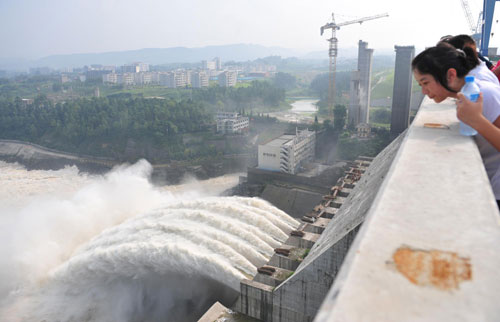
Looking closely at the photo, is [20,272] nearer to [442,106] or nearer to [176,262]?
[176,262]

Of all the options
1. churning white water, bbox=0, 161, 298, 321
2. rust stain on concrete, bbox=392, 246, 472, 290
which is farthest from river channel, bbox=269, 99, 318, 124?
rust stain on concrete, bbox=392, 246, 472, 290

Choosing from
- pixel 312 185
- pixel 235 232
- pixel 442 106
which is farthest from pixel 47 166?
pixel 442 106

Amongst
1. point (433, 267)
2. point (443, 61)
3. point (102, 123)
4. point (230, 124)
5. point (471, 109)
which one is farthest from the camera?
point (102, 123)

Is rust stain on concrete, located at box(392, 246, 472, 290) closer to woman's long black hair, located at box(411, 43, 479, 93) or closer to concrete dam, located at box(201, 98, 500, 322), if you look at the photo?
concrete dam, located at box(201, 98, 500, 322)

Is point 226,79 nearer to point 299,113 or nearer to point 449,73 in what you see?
point 299,113

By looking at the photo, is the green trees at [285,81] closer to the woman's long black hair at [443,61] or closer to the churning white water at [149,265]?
the churning white water at [149,265]

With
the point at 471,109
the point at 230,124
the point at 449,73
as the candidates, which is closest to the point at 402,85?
the point at 230,124
